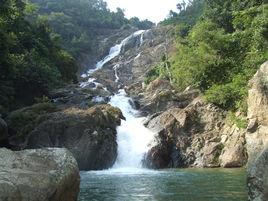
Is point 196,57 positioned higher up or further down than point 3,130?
higher up

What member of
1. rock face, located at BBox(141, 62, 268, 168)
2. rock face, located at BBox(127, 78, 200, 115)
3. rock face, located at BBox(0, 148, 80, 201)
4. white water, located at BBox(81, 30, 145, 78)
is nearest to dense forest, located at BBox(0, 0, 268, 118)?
rock face, located at BBox(127, 78, 200, 115)

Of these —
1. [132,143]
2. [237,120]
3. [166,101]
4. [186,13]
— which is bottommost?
[132,143]

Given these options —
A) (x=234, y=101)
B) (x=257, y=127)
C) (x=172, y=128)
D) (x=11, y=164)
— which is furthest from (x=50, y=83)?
(x=11, y=164)

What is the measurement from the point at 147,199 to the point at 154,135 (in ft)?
68.5

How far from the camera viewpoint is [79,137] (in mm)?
35500

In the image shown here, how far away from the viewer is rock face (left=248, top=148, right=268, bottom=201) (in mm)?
11039

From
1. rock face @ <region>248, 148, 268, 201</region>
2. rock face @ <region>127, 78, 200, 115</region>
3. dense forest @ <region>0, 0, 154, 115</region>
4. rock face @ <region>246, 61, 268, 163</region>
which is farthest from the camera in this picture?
rock face @ <region>127, 78, 200, 115</region>

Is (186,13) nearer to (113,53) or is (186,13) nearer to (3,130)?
(113,53)

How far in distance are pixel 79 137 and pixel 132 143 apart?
16.4 ft

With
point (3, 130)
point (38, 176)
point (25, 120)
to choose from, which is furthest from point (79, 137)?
point (38, 176)

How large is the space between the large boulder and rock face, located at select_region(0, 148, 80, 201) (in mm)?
21767

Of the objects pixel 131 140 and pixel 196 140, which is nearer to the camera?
pixel 196 140

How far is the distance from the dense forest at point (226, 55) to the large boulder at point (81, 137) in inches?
400

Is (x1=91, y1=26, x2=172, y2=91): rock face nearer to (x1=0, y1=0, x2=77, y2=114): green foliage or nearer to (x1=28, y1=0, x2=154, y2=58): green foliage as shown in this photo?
(x1=0, y1=0, x2=77, y2=114): green foliage
